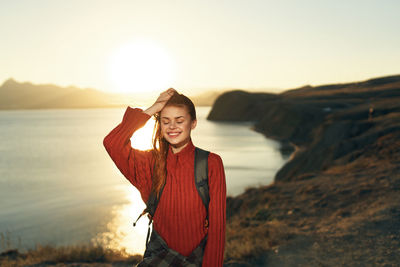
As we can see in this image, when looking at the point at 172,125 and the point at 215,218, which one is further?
the point at 172,125

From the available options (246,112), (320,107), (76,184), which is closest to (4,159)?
(76,184)

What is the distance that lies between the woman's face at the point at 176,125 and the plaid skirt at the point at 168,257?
29.9 inches

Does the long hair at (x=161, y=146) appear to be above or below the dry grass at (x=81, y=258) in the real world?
above

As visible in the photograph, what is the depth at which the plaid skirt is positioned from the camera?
8.35 feet

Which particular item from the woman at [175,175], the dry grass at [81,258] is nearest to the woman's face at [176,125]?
the woman at [175,175]

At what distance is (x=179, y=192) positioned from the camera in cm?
255

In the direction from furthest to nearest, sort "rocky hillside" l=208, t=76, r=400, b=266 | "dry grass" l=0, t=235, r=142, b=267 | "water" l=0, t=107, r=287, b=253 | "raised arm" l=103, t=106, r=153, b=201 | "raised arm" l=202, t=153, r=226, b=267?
"water" l=0, t=107, r=287, b=253 → "dry grass" l=0, t=235, r=142, b=267 → "rocky hillside" l=208, t=76, r=400, b=266 → "raised arm" l=103, t=106, r=153, b=201 → "raised arm" l=202, t=153, r=226, b=267

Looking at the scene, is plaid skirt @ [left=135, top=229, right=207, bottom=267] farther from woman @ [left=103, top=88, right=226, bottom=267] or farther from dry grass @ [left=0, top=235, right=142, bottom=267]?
dry grass @ [left=0, top=235, right=142, bottom=267]

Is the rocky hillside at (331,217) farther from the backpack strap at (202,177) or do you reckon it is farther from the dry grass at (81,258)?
the backpack strap at (202,177)

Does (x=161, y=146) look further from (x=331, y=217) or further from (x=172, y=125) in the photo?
(x=331, y=217)

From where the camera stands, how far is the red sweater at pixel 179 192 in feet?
8.19

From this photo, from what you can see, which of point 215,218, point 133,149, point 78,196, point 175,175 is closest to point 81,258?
point 133,149

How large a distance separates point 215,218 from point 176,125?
0.75m

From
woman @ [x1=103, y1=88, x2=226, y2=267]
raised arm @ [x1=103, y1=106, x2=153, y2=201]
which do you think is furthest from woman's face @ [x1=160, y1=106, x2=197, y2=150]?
raised arm @ [x1=103, y1=106, x2=153, y2=201]
